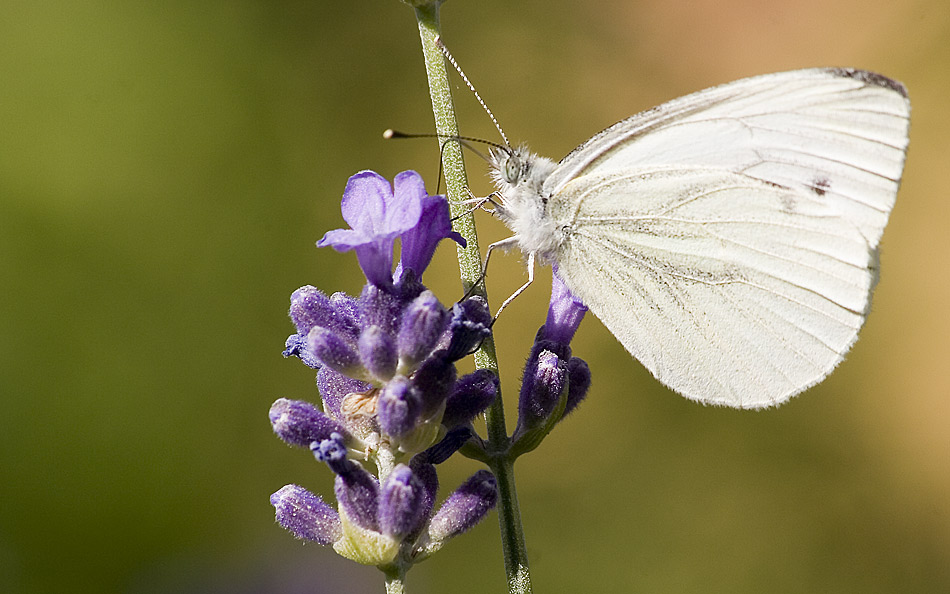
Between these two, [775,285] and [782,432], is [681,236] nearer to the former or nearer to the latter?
[775,285]

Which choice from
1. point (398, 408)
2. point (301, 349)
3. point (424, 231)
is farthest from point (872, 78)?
point (301, 349)

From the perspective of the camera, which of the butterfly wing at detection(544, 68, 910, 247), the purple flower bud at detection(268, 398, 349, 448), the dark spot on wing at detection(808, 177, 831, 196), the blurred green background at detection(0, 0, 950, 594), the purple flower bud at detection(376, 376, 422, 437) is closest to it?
the purple flower bud at detection(376, 376, 422, 437)

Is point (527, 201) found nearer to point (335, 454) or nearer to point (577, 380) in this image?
point (577, 380)

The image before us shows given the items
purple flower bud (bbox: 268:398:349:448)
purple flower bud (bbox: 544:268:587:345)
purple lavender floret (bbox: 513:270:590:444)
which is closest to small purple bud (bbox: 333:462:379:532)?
purple flower bud (bbox: 268:398:349:448)

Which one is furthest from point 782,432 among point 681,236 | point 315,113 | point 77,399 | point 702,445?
point 77,399

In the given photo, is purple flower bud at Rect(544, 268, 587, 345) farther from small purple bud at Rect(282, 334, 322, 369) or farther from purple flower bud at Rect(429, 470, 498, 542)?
small purple bud at Rect(282, 334, 322, 369)

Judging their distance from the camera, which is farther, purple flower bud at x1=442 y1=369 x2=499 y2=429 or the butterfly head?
the butterfly head

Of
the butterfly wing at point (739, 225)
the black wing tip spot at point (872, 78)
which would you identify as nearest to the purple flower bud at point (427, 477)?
the butterfly wing at point (739, 225)
